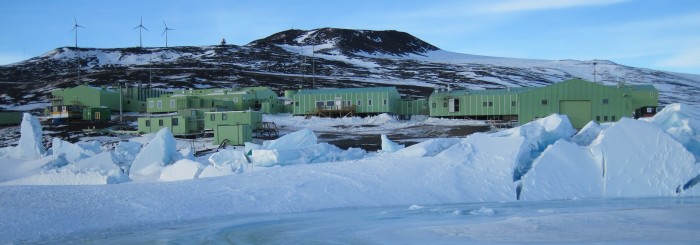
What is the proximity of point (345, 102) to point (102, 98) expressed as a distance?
22385 millimetres

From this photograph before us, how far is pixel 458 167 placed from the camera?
1540 centimetres

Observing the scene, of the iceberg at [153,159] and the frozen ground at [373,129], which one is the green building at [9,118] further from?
the iceberg at [153,159]

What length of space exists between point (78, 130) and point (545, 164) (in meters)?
35.4

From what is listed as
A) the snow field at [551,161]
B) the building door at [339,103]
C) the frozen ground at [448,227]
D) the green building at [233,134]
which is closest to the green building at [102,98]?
the building door at [339,103]

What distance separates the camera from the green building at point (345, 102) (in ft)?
179

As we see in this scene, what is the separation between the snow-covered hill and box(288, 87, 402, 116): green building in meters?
22.5

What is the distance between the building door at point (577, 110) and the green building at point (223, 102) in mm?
25835

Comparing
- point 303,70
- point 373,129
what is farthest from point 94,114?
point 303,70

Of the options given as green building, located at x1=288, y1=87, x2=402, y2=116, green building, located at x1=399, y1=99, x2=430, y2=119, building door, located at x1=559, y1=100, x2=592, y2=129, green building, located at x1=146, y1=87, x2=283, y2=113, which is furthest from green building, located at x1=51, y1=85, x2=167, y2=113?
building door, located at x1=559, y1=100, x2=592, y2=129

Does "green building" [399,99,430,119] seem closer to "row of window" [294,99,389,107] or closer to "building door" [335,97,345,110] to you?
"row of window" [294,99,389,107]

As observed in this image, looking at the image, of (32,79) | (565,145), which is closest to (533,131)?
(565,145)

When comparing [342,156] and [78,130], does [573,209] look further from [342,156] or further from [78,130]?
[78,130]

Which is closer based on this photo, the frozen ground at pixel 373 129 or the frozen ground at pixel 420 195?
the frozen ground at pixel 420 195

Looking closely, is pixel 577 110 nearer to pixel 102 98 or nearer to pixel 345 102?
pixel 345 102
